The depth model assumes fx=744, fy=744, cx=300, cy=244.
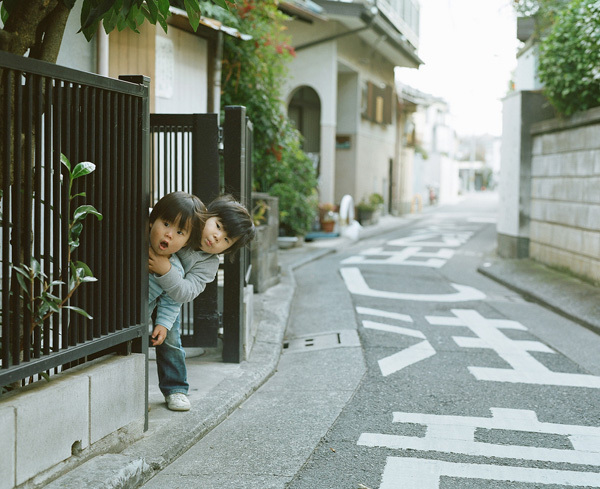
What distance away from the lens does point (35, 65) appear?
3004 millimetres

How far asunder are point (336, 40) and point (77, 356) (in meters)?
19.0

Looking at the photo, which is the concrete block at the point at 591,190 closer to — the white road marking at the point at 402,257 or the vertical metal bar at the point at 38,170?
the white road marking at the point at 402,257

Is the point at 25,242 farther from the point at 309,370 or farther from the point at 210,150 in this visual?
the point at 309,370

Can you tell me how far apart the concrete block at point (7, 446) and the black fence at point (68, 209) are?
0.38 ft

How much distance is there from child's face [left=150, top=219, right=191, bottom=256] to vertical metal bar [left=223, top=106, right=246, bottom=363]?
1.38 m

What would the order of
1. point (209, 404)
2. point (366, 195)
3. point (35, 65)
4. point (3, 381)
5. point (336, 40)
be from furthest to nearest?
point (366, 195)
point (336, 40)
point (209, 404)
point (35, 65)
point (3, 381)

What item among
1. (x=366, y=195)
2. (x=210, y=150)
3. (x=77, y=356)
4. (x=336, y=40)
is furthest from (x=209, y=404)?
(x=366, y=195)

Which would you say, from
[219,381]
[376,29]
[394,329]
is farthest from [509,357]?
[376,29]

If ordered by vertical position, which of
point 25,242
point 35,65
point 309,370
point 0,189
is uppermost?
point 35,65

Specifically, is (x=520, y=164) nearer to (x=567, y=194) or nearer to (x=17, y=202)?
(x=567, y=194)

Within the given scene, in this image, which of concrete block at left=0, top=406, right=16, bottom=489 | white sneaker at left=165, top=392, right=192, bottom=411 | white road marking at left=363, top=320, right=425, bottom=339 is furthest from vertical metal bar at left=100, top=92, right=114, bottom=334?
white road marking at left=363, top=320, right=425, bottom=339

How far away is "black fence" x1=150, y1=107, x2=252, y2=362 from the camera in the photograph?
5453mm

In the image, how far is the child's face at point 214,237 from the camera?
4.12 meters

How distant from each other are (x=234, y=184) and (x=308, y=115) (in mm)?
18006
